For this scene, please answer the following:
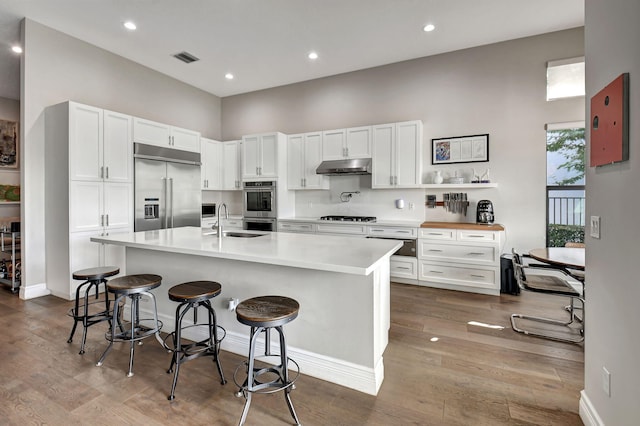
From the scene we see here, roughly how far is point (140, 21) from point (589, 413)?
18.1 ft

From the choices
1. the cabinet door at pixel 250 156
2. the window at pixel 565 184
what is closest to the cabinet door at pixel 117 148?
the cabinet door at pixel 250 156

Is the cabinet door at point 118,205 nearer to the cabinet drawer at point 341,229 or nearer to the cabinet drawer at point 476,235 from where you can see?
the cabinet drawer at point 341,229

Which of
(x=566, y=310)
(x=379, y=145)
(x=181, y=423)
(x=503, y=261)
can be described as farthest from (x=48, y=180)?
(x=566, y=310)

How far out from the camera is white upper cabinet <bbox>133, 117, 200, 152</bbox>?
4402 mm

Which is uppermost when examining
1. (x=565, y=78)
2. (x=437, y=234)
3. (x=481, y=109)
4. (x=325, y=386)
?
(x=565, y=78)

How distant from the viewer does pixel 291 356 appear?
7.27 ft

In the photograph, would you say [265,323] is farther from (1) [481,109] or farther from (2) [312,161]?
(1) [481,109]

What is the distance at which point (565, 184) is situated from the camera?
13.5ft

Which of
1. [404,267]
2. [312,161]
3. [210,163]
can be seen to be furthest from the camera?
[210,163]

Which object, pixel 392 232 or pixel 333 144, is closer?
pixel 392 232

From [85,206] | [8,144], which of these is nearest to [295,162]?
[85,206]

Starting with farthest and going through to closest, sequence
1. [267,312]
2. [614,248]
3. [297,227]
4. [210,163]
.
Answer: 1. [210,163]
2. [297,227]
3. [267,312]
4. [614,248]

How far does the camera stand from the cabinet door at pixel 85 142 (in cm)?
371

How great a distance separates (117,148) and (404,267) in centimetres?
428
